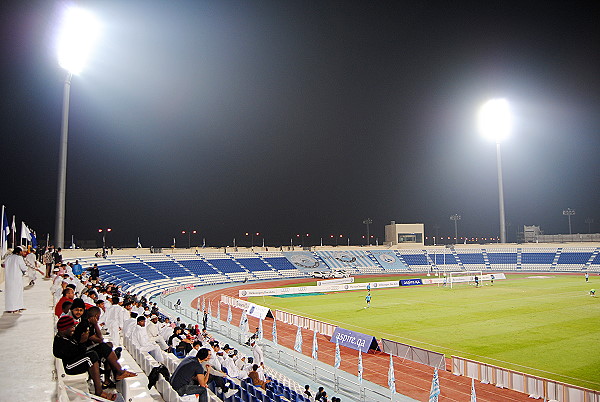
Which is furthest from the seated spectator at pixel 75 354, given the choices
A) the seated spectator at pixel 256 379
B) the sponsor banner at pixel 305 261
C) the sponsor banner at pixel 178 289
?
the sponsor banner at pixel 305 261

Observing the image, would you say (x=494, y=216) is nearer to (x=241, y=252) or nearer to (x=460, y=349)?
(x=241, y=252)

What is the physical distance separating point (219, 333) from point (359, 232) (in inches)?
3684

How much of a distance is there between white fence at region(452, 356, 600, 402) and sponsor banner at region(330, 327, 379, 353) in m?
4.64

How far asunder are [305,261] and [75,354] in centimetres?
7691

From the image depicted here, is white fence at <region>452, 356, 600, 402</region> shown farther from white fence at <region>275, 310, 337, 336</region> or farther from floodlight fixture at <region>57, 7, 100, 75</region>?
floodlight fixture at <region>57, 7, 100, 75</region>

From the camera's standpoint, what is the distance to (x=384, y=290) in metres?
54.4

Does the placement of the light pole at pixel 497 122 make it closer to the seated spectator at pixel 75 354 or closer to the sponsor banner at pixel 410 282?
the sponsor banner at pixel 410 282

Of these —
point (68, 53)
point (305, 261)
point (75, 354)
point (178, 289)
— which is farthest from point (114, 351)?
point (305, 261)

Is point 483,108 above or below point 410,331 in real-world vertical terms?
above

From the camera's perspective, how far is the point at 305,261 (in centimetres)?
8206

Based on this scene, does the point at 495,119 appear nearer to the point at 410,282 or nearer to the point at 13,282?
the point at 410,282

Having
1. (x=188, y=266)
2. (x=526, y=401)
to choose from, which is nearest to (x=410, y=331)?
(x=526, y=401)

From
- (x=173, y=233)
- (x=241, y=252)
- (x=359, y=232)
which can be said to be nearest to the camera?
(x=241, y=252)

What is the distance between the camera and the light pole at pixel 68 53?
1264 inches
